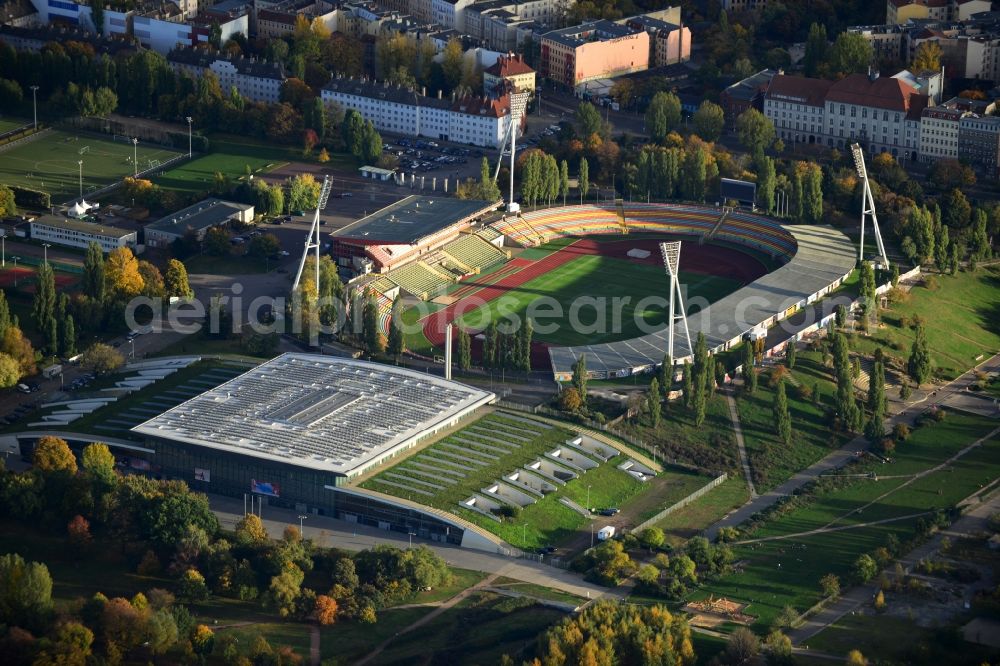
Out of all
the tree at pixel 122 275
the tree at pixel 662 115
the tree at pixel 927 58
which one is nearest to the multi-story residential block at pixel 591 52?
the tree at pixel 662 115

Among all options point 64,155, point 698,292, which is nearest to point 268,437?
point 698,292

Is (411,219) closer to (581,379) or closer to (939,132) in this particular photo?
(581,379)

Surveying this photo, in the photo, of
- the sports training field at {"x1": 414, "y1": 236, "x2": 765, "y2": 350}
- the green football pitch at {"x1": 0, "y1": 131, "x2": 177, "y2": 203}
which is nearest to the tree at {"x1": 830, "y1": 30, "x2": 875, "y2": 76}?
the sports training field at {"x1": 414, "y1": 236, "x2": 765, "y2": 350}

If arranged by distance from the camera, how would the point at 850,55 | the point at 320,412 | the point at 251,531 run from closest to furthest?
the point at 251,531 → the point at 320,412 → the point at 850,55

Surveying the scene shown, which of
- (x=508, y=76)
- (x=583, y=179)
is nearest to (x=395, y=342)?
(x=583, y=179)

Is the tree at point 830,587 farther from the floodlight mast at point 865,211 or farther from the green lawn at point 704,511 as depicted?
the floodlight mast at point 865,211

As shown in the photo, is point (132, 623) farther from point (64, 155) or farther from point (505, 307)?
point (64, 155)

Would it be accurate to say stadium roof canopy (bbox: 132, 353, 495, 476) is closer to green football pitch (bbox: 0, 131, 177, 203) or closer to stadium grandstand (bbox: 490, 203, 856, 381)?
stadium grandstand (bbox: 490, 203, 856, 381)
